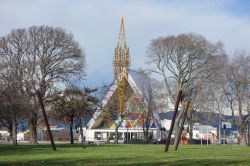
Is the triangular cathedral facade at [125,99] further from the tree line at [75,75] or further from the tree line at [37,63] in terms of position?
the tree line at [37,63]

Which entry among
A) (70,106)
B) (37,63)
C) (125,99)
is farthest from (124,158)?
(125,99)

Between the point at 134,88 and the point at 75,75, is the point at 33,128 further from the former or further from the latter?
the point at 134,88

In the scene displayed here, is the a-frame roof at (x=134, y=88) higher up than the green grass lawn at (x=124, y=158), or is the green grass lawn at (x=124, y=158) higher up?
the a-frame roof at (x=134, y=88)

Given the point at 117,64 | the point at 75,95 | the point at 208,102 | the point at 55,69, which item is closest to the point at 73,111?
the point at 75,95

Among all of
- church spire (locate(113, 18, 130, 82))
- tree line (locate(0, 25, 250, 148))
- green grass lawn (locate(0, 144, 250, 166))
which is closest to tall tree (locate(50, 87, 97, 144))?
tree line (locate(0, 25, 250, 148))

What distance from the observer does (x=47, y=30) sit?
62.2 metres

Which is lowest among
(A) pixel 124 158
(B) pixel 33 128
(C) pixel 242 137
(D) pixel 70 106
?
(C) pixel 242 137

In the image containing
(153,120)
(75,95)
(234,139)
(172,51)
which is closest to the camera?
(172,51)

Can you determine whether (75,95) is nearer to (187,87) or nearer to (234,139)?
(187,87)

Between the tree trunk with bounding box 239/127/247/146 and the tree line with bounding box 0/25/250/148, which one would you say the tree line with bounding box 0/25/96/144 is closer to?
the tree line with bounding box 0/25/250/148

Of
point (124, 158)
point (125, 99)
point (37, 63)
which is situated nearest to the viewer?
point (124, 158)

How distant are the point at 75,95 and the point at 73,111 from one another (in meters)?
3.00

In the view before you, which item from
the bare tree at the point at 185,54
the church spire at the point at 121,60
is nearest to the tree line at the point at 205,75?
the bare tree at the point at 185,54

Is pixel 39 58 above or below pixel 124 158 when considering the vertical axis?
above
